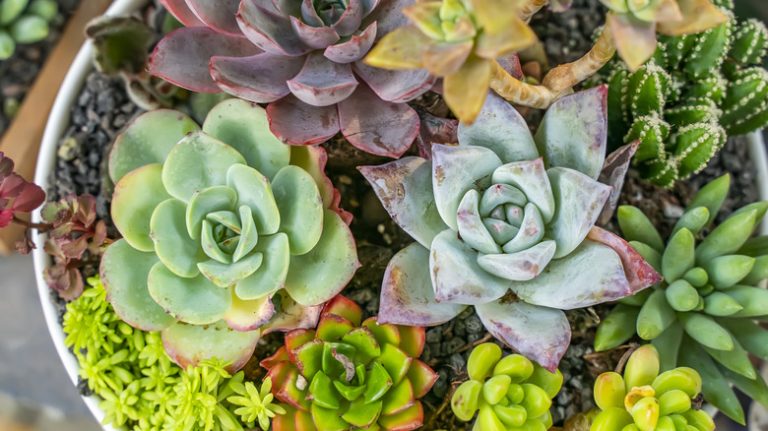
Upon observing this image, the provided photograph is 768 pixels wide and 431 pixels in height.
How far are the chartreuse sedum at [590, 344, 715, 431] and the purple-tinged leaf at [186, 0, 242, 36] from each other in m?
0.59

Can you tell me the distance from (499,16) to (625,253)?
34 centimetres

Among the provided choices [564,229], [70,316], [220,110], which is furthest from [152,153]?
[564,229]

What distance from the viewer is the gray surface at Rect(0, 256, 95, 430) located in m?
1.49

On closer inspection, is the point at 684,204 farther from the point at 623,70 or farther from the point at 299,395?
the point at 299,395

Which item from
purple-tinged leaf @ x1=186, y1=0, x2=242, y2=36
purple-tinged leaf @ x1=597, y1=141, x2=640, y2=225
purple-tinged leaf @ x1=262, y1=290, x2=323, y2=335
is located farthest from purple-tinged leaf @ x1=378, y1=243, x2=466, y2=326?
purple-tinged leaf @ x1=186, y1=0, x2=242, y2=36

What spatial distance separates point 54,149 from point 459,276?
67cm

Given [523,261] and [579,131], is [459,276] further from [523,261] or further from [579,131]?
[579,131]

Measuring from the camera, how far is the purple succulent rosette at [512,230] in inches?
30.7

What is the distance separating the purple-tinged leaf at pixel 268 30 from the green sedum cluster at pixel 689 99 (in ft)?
Result: 1.44

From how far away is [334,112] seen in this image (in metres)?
0.88

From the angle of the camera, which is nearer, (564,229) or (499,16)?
(499,16)

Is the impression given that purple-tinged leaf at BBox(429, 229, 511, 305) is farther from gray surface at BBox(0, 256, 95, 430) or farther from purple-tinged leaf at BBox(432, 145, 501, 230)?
gray surface at BBox(0, 256, 95, 430)

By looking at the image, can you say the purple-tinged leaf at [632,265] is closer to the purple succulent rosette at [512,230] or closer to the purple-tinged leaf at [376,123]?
the purple succulent rosette at [512,230]

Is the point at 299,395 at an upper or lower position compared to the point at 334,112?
lower
